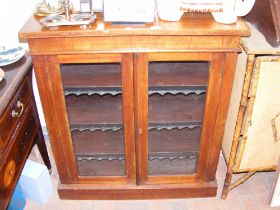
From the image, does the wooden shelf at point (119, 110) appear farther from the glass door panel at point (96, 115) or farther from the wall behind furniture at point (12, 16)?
the wall behind furniture at point (12, 16)

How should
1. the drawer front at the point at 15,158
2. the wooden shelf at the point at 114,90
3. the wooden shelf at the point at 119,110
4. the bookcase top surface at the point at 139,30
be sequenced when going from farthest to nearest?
the wooden shelf at the point at 119,110
the wooden shelf at the point at 114,90
the drawer front at the point at 15,158
the bookcase top surface at the point at 139,30

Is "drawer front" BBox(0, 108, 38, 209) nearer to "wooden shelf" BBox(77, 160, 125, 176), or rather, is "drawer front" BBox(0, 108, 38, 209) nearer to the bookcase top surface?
"wooden shelf" BBox(77, 160, 125, 176)

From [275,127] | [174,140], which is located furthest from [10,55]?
[275,127]

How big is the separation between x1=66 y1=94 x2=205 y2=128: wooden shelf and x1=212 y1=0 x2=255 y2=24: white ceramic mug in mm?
535

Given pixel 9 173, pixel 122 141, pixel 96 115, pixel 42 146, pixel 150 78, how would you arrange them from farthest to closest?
pixel 42 146, pixel 122 141, pixel 96 115, pixel 150 78, pixel 9 173

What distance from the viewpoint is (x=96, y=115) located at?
5.70ft

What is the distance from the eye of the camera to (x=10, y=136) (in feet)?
4.89

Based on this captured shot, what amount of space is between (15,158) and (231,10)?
4.11 feet

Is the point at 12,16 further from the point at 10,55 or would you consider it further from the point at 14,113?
the point at 14,113

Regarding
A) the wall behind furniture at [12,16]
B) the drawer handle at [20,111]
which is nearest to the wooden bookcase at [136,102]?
the drawer handle at [20,111]

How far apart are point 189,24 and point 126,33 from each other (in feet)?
0.96

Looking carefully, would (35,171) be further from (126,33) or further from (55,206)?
(126,33)

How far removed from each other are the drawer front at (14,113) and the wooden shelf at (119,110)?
239 millimetres

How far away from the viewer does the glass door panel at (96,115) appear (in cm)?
158
